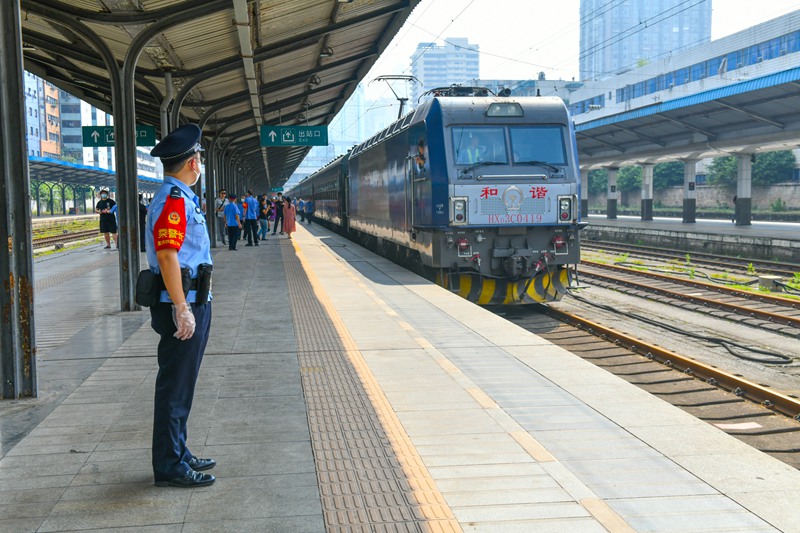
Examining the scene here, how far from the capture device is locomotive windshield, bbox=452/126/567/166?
12258 mm

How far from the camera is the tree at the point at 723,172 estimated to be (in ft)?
189

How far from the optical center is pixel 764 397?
23.9ft

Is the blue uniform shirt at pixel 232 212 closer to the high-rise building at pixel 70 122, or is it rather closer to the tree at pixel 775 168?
the tree at pixel 775 168

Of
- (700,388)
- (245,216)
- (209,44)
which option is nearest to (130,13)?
(209,44)

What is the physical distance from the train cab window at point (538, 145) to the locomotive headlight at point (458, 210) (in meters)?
1.17

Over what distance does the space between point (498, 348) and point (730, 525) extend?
4166 mm

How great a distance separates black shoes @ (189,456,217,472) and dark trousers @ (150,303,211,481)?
56 mm

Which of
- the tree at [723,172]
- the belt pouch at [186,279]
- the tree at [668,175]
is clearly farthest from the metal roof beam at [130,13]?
the tree at [668,175]

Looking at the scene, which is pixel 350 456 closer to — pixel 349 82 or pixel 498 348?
pixel 498 348

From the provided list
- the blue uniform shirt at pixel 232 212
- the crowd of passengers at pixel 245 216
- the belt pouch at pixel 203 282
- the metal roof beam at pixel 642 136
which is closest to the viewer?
the belt pouch at pixel 203 282

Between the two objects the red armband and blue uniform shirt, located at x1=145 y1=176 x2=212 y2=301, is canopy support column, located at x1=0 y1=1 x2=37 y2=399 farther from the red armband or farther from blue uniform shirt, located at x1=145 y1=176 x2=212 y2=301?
the red armband

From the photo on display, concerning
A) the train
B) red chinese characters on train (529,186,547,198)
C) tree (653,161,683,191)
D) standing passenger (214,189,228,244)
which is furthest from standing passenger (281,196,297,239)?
tree (653,161,683,191)

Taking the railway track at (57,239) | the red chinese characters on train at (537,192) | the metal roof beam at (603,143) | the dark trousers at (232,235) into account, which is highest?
the metal roof beam at (603,143)

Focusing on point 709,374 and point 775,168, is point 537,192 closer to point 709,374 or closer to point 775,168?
point 709,374
